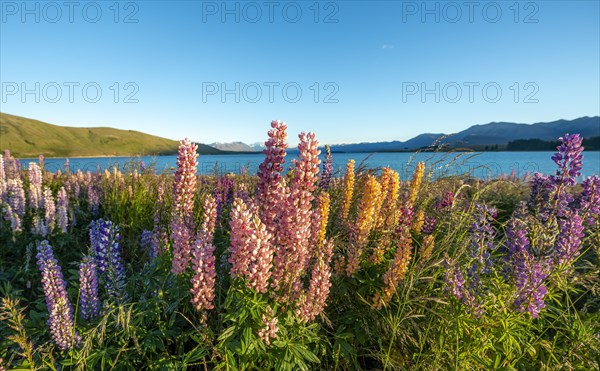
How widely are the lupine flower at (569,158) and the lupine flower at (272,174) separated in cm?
316

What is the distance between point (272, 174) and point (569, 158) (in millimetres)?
3422

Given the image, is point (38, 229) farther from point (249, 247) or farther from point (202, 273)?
Result: point (249, 247)

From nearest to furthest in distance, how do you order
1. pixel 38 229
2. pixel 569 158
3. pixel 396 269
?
1. pixel 396 269
2. pixel 569 158
3. pixel 38 229

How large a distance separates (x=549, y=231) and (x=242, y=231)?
9.50ft

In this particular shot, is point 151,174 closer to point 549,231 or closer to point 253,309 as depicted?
point 253,309

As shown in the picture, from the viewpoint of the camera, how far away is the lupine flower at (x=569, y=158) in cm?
331

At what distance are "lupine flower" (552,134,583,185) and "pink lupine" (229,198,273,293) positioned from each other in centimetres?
347

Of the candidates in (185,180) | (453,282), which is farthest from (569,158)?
(185,180)

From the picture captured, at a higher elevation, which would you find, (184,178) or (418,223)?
(184,178)

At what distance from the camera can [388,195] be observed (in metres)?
4.22

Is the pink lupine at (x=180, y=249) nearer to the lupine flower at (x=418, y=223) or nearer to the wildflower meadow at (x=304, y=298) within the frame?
the wildflower meadow at (x=304, y=298)

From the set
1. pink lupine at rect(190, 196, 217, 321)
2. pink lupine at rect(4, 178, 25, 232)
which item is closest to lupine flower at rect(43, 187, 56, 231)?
pink lupine at rect(4, 178, 25, 232)

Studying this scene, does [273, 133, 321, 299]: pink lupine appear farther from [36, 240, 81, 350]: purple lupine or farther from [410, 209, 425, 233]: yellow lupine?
[410, 209, 425, 233]: yellow lupine

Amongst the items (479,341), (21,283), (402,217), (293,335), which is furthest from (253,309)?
(21,283)
